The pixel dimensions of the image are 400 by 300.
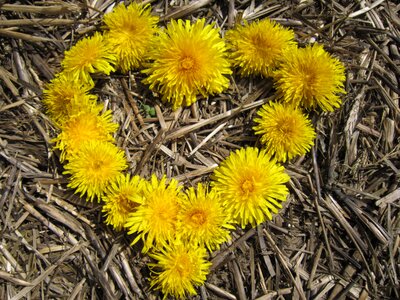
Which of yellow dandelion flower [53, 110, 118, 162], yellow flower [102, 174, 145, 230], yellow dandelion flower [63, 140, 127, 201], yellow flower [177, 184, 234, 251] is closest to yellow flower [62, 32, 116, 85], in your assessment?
yellow dandelion flower [53, 110, 118, 162]

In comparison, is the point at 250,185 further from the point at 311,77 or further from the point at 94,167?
the point at 94,167

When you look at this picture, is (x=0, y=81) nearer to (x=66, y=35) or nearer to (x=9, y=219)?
(x=66, y=35)

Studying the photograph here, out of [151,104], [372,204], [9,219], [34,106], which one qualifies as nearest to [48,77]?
[34,106]

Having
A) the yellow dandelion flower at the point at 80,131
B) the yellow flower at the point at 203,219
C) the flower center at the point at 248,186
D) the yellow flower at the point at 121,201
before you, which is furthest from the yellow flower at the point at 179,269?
the yellow dandelion flower at the point at 80,131

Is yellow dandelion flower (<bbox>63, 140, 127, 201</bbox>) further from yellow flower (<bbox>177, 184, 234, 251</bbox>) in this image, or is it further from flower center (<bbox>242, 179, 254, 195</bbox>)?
flower center (<bbox>242, 179, 254, 195</bbox>)

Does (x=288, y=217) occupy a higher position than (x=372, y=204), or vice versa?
(x=372, y=204)

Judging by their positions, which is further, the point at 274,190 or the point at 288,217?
the point at 288,217

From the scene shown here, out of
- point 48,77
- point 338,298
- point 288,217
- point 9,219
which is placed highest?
point 48,77
